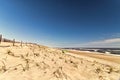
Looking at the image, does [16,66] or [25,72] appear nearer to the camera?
[25,72]

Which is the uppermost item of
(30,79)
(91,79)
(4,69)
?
(4,69)

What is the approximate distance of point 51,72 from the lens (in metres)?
6.97

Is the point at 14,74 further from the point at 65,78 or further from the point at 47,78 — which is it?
the point at 65,78

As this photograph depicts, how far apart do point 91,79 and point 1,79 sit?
5.01 meters

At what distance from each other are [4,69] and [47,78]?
7.01ft

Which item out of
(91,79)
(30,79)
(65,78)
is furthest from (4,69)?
(91,79)

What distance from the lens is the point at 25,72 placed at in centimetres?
622

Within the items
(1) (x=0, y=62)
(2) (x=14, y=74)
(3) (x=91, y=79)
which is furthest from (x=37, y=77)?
(3) (x=91, y=79)

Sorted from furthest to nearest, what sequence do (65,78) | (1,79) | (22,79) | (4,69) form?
1. (65,78)
2. (4,69)
3. (22,79)
4. (1,79)

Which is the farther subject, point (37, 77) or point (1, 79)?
point (37, 77)

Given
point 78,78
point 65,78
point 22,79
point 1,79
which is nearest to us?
point 1,79

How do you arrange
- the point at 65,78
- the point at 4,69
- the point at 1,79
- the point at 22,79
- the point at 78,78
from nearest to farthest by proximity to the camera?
1. the point at 1,79
2. the point at 22,79
3. the point at 4,69
4. the point at 65,78
5. the point at 78,78

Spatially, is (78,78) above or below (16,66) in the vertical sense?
below

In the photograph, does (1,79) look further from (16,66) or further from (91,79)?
(91,79)
